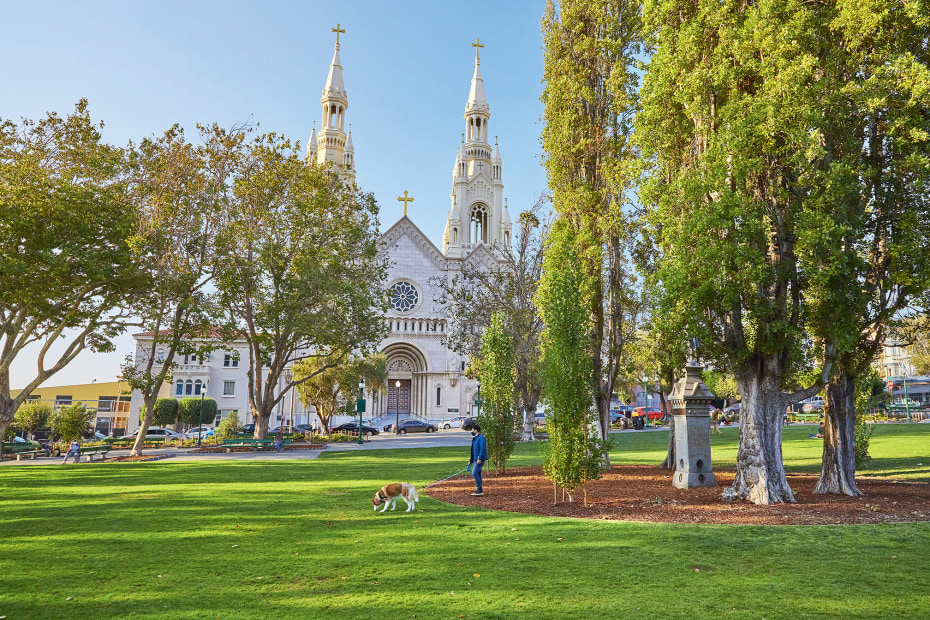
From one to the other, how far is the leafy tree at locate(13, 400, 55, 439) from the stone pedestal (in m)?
43.2

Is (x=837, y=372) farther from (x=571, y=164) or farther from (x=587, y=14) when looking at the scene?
(x=587, y=14)

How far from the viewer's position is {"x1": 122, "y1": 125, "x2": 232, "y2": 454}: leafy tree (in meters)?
22.1

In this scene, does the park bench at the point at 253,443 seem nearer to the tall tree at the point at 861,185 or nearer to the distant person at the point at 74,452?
the distant person at the point at 74,452

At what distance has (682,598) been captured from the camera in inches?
234

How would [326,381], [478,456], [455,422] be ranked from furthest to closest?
[455,422] → [326,381] → [478,456]

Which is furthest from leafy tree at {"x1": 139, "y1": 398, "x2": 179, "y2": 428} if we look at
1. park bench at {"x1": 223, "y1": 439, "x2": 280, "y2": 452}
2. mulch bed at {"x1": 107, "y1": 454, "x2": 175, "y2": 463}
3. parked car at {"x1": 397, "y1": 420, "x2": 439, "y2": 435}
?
mulch bed at {"x1": 107, "y1": 454, "x2": 175, "y2": 463}

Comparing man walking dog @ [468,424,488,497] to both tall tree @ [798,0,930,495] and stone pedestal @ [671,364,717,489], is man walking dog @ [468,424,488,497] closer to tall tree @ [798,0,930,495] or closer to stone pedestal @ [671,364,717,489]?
stone pedestal @ [671,364,717,489]

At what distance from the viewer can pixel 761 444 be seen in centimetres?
1195

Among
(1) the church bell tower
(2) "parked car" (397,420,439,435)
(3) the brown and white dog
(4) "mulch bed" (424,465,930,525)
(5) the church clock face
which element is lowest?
(2) "parked car" (397,420,439,435)

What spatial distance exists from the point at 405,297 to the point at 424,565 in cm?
5278

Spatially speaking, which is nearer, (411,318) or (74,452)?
(74,452)

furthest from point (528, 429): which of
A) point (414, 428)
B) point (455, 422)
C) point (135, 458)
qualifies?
point (455, 422)

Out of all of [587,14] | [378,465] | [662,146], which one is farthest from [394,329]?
[662,146]

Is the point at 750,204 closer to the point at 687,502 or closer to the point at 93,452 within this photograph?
the point at 687,502
